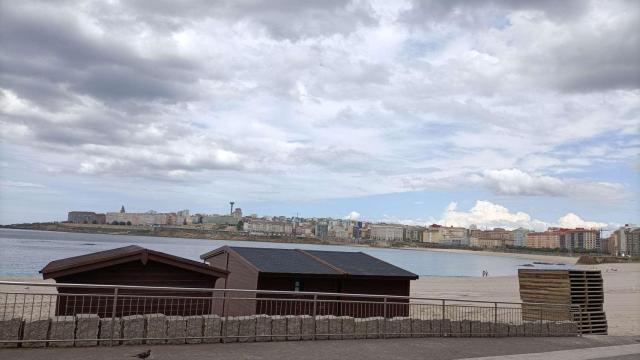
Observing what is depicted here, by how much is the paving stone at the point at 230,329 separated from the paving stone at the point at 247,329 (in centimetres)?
7

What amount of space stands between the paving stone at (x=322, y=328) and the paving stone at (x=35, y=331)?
549 cm

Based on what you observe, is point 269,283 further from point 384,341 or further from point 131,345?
point 131,345

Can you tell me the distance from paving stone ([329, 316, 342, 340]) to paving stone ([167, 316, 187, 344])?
3.40 metres

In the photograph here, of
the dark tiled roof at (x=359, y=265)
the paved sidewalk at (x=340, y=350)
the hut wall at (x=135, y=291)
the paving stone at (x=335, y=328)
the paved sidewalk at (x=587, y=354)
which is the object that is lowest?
the paved sidewalk at (x=587, y=354)

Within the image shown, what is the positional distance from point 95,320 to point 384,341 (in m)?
6.44

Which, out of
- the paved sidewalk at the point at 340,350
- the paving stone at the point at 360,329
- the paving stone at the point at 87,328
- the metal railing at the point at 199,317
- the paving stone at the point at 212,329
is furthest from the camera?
the paving stone at the point at 360,329

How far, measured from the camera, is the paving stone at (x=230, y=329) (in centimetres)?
1094

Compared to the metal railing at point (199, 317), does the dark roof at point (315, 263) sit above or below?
above

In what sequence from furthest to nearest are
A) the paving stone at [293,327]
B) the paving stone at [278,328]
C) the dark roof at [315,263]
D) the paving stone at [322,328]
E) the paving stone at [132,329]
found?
the dark roof at [315,263] < the paving stone at [322,328] < the paving stone at [293,327] < the paving stone at [278,328] < the paving stone at [132,329]

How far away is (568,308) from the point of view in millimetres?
18000

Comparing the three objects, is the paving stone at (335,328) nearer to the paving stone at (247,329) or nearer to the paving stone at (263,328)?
the paving stone at (263,328)

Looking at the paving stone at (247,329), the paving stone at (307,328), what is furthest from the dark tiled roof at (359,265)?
the paving stone at (247,329)

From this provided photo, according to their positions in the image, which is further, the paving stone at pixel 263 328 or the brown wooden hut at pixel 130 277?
the brown wooden hut at pixel 130 277

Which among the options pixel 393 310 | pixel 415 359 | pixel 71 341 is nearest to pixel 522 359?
pixel 415 359
